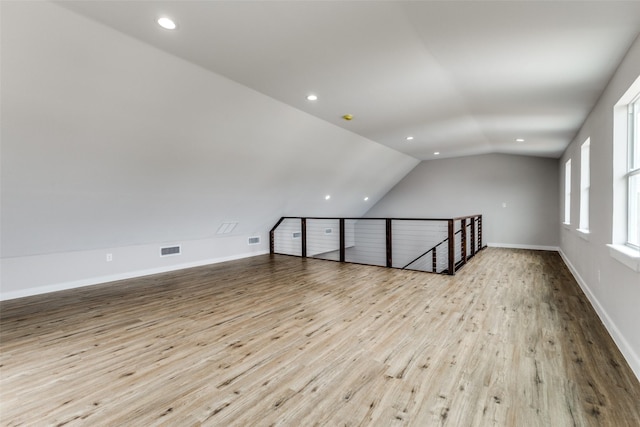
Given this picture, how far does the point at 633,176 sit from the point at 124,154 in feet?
15.8

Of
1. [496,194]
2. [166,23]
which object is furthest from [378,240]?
[166,23]

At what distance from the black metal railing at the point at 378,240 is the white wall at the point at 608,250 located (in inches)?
134

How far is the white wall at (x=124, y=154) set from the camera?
7.72ft

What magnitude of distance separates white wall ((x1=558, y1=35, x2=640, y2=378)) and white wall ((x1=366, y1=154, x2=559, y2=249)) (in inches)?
147

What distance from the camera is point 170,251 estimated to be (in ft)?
18.1

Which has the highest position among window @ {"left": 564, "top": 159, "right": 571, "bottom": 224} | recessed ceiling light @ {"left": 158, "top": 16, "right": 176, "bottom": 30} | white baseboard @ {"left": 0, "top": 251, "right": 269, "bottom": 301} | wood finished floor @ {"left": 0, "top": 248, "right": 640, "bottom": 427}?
recessed ceiling light @ {"left": 158, "top": 16, "right": 176, "bottom": 30}

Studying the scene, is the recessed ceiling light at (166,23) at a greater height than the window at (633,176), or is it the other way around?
the recessed ceiling light at (166,23)

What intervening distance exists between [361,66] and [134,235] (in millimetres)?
4236

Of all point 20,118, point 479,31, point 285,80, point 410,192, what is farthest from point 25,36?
point 410,192

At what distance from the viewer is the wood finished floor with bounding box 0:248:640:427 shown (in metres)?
1.69

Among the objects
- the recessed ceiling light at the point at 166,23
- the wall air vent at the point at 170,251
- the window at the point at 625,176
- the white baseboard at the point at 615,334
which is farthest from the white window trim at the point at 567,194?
the wall air vent at the point at 170,251

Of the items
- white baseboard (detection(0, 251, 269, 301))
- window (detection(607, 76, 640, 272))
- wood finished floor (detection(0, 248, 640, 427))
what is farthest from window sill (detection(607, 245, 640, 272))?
white baseboard (detection(0, 251, 269, 301))

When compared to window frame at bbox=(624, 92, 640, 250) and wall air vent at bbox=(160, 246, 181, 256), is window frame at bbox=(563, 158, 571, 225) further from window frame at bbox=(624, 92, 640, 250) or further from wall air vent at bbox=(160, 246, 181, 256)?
wall air vent at bbox=(160, 246, 181, 256)

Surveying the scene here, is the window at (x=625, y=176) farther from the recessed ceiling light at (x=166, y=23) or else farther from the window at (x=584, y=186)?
the recessed ceiling light at (x=166, y=23)
